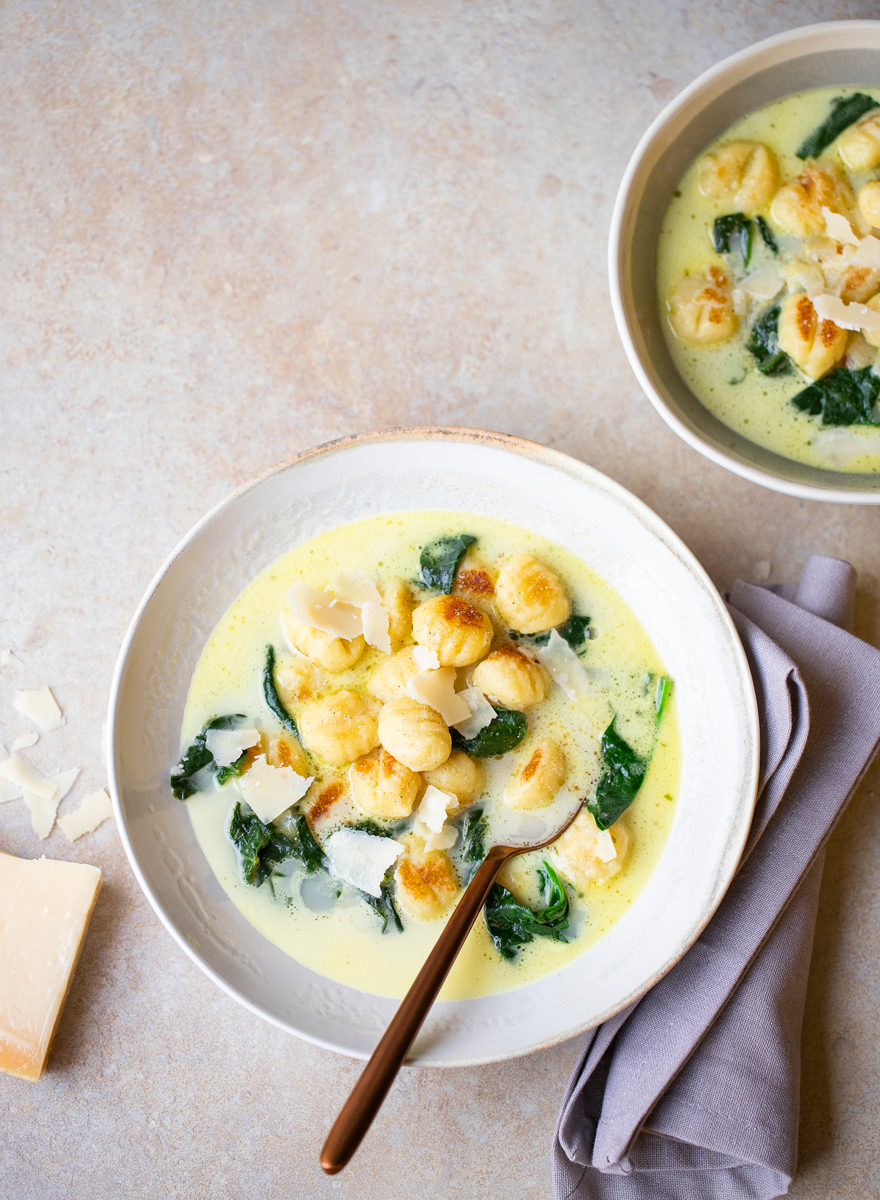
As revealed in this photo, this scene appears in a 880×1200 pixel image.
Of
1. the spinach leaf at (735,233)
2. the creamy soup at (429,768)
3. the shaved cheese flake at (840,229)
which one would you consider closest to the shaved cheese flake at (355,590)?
the creamy soup at (429,768)

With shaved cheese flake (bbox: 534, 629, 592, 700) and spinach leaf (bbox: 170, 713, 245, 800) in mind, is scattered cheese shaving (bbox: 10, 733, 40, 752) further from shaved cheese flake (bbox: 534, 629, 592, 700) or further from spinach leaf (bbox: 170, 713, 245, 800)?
shaved cheese flake (bbox: 534, 629, 592, 700)

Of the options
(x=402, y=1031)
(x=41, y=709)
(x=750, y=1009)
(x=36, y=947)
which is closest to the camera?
(x=402, y=1031)

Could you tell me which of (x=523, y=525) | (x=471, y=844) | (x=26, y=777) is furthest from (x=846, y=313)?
(x=26, y=777)

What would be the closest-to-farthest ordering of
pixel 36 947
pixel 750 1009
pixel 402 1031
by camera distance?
pixel 402 1031
pixel 750 1009
pixel 36 947

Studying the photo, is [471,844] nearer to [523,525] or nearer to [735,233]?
[523,525]

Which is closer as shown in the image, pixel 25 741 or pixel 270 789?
pixel 270 789

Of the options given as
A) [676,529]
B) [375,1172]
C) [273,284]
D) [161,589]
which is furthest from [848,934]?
[273,284]

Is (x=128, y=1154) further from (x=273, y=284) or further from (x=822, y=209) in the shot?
(x=822, y=209)

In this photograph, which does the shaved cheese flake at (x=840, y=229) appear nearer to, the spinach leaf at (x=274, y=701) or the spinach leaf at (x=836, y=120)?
the spinach leaf at (x=836, y=120)
